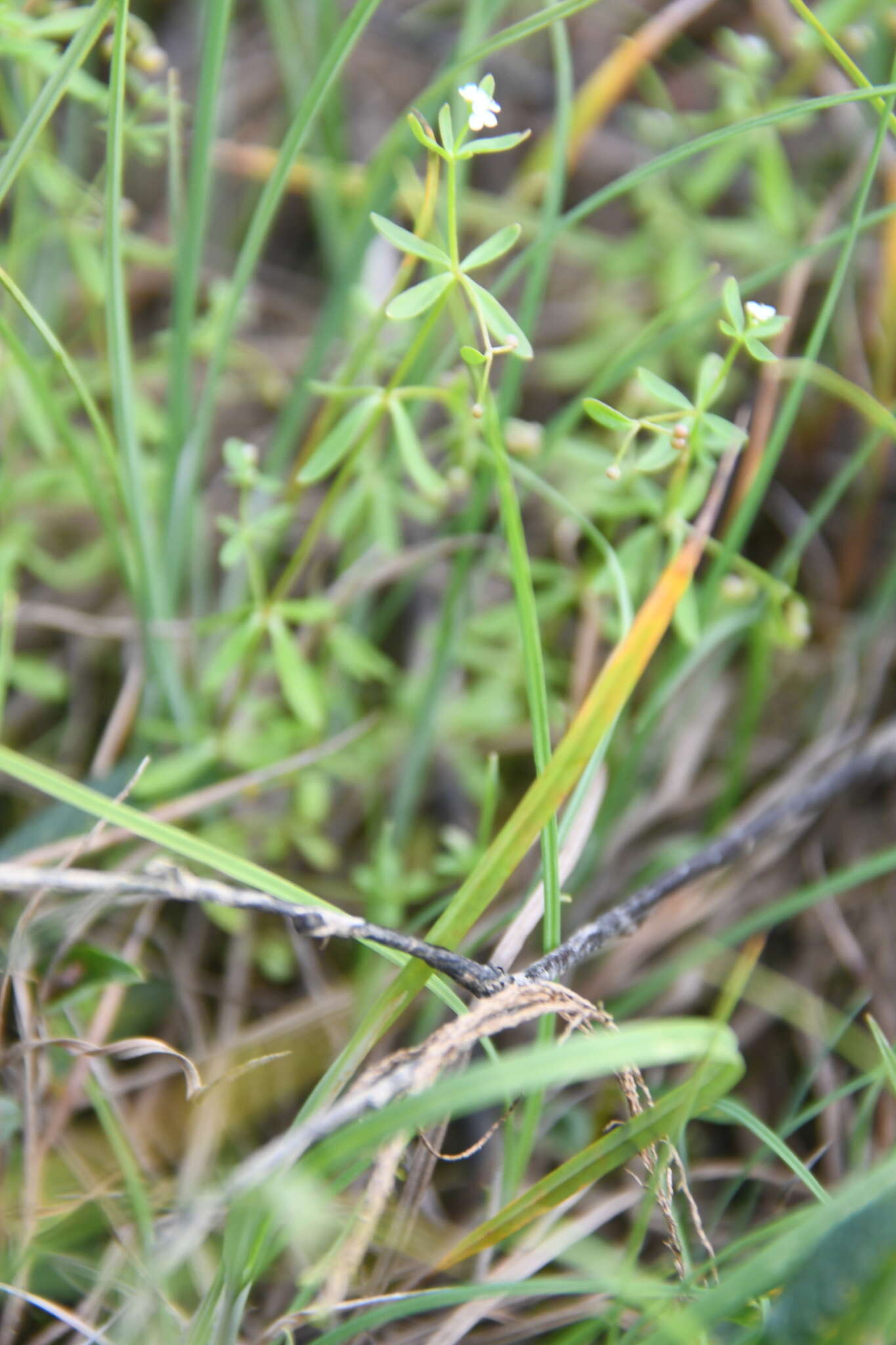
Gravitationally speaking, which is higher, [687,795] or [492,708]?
[492,708]

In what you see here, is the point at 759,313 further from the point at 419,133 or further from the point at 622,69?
the point at 622,69

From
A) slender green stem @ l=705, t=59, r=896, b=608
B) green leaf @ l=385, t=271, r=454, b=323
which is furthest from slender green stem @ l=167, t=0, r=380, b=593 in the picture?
slender green stem @ l=705, t=59, r=896, b=608

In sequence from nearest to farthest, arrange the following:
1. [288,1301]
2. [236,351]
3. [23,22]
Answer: [23,22] < [288,1301] < [236,351]

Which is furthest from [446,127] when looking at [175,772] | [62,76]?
[175,772]

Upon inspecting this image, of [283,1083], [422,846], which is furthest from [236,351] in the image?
[283,1083]

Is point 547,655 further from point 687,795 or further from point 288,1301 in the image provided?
point 288,1301

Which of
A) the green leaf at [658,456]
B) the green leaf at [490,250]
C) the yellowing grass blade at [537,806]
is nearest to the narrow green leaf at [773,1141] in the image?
the yellowing grass blade at [537,806]
